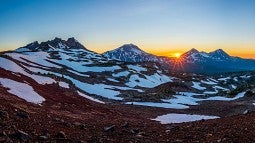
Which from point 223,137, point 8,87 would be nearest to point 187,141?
point 223,137

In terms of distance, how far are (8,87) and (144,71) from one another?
5489 inches

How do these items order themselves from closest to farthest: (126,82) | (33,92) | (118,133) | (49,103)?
1. (118,133)
2. (49,103)
3. (33,92)
4. (126,82)

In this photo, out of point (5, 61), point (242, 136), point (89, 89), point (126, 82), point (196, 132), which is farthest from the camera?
point (126, 82)

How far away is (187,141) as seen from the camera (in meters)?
19.6

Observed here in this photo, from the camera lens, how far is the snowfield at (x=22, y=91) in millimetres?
47594

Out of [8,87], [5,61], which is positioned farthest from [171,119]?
[5,61]

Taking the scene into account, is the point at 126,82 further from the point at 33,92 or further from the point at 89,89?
the point at 33,92

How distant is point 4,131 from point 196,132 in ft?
36.4

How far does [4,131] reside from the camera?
64.8 ft

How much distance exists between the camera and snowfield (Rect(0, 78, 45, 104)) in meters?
47.6

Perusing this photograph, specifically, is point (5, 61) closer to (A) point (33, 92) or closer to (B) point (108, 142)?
(A) point (33, 92)

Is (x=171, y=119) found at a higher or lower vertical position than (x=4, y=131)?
lower

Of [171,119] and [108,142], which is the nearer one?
[108,142]

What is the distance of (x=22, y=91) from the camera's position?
51.2 metres
